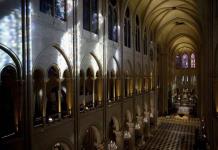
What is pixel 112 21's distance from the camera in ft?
59.3

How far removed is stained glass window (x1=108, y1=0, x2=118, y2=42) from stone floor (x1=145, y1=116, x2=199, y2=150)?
11.7m

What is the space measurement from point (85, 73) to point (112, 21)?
6.45 meters

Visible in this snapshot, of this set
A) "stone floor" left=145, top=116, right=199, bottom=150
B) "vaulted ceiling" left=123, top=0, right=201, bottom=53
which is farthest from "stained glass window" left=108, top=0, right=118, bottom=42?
"stone floor" left=145, top=116, right=199, bottom=150

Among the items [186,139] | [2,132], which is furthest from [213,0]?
[186,139]

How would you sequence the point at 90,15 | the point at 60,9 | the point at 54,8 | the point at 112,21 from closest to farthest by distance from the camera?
1. the point at 54,8
2. the point at 60,9
3. the point at 90,15
4. the point at 112,21

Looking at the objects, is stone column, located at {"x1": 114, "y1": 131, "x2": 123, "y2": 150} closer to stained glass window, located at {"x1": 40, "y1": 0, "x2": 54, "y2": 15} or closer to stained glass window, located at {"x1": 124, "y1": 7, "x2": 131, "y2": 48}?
stained glass window, located at {"x1": 124, "y1": 7, "x2": 131, "y2": 48}

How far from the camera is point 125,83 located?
67.4 feet

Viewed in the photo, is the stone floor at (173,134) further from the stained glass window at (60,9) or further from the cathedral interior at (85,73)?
the stained glass window at (60,9)

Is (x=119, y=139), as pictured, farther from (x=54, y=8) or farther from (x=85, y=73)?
(x=54, y=8)

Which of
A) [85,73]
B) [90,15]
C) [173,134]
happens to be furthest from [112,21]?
[173,134]

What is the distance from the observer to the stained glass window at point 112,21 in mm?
17727

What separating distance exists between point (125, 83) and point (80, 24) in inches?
354

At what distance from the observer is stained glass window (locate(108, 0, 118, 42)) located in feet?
58.2

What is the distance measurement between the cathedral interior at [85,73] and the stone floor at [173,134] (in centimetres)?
12
